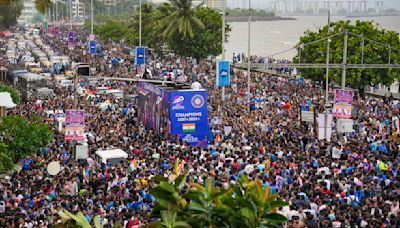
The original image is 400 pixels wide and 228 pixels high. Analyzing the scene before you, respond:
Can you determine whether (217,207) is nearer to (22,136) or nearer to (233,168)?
(233,168)

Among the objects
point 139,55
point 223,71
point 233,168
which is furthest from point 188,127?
point 139,55

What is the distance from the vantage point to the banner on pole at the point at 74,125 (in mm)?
22203

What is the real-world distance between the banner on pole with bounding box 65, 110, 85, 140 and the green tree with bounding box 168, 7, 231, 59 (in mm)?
40684

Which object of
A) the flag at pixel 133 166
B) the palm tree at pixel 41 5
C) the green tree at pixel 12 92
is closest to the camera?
the flag at pixel 133 166

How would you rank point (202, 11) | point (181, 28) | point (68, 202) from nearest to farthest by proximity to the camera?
point (68, 202)
point (181, 28)
point (202, 11)

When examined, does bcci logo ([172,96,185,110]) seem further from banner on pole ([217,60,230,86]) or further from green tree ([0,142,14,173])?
green tree ([0,142,14,173])

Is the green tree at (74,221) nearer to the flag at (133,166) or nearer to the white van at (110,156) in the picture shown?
the flag at (133,166)

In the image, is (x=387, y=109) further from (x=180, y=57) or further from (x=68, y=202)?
(x=180, y=57)

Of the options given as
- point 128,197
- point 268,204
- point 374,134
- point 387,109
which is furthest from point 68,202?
point 387,109

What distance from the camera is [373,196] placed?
53.7ft

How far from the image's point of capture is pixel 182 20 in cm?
5856

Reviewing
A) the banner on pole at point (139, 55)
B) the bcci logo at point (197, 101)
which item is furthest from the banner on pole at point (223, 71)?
the banner on pole at point (139, 55)

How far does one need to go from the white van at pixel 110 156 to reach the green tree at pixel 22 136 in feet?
8.37

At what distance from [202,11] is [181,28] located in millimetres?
10320
